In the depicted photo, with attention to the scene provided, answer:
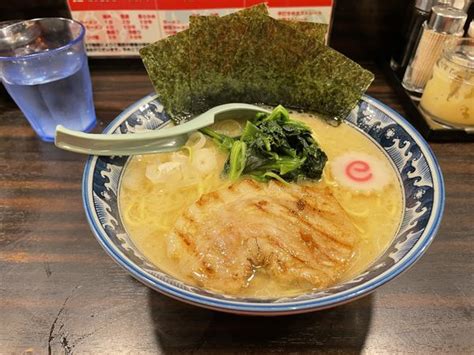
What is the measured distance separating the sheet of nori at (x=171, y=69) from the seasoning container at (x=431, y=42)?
1.24 metres

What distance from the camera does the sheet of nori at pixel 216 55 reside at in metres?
1.67

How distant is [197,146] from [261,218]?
1.73 ft

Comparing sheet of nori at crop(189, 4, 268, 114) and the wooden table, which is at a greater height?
sheet of nori at crop(189, 4, 268, 114)

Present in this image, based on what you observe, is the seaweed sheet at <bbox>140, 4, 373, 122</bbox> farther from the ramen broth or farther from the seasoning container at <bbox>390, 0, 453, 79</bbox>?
the seasoning container at <bbox>390, 0, 453, 79</bbox>

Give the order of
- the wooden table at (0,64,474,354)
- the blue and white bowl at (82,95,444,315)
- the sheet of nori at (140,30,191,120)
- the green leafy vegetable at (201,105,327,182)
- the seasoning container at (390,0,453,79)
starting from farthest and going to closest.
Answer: the seasoning container at (390,0,453,79), the sheet of nori at (140,30,191,120), the green leafy vegetable at (201,105,327,182), the wooden table at (0,64,474,354), the blue and white bowl at (82,95,444,315)

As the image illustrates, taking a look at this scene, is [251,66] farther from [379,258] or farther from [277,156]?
[379,258]

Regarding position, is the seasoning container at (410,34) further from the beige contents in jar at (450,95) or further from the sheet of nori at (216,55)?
the sheet of nori at (216,55)

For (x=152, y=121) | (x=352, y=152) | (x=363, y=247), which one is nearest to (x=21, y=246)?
(x=152, y=121)

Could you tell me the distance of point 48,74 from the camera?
1821mm

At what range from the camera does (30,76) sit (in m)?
1.79

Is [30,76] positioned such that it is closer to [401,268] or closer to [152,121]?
[152,121]

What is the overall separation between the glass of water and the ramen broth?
631mm

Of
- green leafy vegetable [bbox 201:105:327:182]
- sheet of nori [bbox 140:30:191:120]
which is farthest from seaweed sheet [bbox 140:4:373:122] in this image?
green leafy vegetable [bbox 201:105:327:182]

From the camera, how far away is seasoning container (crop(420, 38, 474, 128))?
1.79 meters
